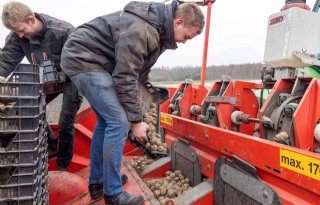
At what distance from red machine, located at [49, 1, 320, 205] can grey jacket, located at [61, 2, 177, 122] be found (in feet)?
2.77

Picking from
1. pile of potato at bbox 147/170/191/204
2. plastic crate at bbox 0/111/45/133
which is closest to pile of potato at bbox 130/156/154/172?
pile of potato at bbox 147/170/191/204

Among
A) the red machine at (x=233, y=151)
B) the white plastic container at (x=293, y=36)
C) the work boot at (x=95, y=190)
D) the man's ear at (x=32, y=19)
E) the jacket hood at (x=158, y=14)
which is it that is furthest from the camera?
the white plastic container at (x=293, y=36)

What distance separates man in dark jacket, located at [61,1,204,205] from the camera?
2.24 meters

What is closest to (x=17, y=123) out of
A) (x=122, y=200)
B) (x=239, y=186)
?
(x=122, y=200)

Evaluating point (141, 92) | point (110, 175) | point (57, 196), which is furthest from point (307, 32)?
point (57, 196)

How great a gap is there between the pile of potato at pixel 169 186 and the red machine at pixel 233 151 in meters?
0.08

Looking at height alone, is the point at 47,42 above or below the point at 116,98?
above

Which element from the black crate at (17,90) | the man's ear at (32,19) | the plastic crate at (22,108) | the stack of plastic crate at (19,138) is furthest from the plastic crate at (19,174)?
the man's ear at (32,19)

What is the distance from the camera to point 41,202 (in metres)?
2.20

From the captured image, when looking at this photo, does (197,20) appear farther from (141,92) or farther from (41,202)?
(41,202)

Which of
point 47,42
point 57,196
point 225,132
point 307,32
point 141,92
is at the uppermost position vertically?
point 307,32

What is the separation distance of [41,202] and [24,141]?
1.54 ft

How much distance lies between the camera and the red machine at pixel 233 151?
2182 millimetres

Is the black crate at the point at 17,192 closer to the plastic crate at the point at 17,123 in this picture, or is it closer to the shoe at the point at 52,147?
the plastic crate at the point at 17,123
